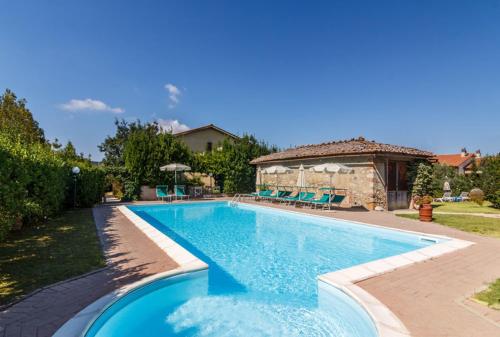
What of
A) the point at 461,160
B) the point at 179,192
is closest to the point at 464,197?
the point at 179,192

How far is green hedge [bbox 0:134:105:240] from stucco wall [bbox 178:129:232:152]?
13489mm

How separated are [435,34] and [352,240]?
43.0 feet

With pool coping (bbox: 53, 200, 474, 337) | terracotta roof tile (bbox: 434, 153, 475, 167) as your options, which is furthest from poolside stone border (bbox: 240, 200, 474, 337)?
terracotta roof tile (bbox: 434, 153, 475, 167)

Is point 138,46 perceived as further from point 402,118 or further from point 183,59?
point 402,118

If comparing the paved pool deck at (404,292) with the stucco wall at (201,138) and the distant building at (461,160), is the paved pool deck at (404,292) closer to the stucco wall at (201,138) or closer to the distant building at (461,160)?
the stucco wall at (201,138)

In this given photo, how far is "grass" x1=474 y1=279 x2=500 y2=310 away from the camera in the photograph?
12.4 ft

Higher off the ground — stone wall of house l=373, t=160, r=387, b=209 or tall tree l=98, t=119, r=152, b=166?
tall tree l=98, t=119, r=152, b=166

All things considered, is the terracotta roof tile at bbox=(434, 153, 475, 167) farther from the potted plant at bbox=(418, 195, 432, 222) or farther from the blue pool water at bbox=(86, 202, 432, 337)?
the blue pool water at bbox=(86, 202, 432, 337)

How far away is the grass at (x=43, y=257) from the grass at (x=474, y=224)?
38.2 ft

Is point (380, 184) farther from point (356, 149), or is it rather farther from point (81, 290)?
point (81, 290)

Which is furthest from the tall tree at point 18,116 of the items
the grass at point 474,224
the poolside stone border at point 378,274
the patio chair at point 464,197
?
the patio chair at point 464,197

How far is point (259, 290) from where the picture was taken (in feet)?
17.8

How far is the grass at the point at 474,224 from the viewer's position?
890 centimetres

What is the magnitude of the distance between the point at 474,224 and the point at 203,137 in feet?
88.8
